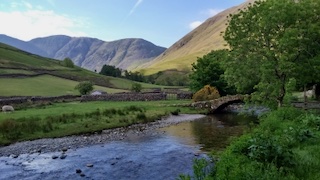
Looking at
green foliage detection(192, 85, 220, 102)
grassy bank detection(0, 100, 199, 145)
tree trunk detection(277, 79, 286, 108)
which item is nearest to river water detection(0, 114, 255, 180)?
tree trunk detection(277, 79, 286, 108)

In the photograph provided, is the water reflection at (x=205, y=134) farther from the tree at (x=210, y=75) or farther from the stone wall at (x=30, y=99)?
the stone wall at (x=30, y=99)

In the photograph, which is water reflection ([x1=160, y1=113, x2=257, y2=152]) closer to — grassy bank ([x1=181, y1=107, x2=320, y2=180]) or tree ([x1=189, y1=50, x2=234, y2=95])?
grassy bank ([x1=181, y1=107, x2=320, y2=180])

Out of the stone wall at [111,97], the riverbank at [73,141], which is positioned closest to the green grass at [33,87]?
the stone wall at [111,97]

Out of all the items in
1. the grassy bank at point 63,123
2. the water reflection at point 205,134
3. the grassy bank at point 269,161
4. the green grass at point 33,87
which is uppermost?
the green grass at point 33,87

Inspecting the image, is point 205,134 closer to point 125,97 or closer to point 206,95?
point 206,95

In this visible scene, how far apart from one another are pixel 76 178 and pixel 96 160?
5.67 metres

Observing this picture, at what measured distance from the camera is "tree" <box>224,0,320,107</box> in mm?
41250

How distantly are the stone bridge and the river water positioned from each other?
3039 cm

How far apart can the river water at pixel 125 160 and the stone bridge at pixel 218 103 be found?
30.4m

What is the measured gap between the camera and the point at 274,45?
43406 mm

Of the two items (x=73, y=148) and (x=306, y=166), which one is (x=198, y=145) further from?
(x=306, y=166)

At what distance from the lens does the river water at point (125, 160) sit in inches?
1005

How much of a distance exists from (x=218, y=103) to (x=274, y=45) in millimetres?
31888

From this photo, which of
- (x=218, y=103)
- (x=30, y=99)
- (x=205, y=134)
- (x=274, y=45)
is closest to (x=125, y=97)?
(x=30, y=99)
